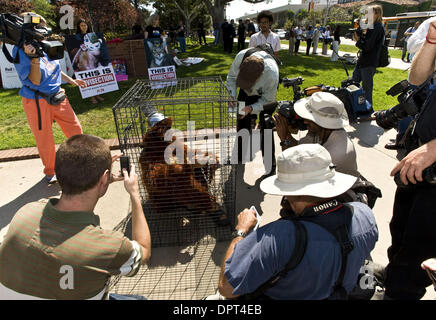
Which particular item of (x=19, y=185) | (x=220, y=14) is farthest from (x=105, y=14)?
(x=19, y=185)

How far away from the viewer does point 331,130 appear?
2238 millimetres

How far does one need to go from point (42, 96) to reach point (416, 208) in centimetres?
384

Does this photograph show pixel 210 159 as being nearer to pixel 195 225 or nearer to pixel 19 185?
pixel 195 225

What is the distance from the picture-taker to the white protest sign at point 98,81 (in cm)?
664

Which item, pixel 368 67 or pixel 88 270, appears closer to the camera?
pixel 88 270

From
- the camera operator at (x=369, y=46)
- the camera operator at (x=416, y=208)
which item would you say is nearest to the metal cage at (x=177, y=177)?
the camera operator at (x=416, y=208)

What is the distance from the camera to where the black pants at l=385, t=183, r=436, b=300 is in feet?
5.53

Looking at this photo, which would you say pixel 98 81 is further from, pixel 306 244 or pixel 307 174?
pixel 306 244

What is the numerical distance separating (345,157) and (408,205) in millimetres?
526

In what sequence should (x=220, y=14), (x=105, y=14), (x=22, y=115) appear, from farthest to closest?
(x=220, y=14) → (x=105, y=14) → (x=22, y=115)

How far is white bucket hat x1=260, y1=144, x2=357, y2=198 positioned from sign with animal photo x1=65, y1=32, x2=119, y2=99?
6.41 meters

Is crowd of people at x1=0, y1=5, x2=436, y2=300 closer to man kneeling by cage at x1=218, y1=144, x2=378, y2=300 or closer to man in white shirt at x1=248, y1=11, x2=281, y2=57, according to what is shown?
man kneeling by cage at x1=218, y1=144, x2=378, y2=300

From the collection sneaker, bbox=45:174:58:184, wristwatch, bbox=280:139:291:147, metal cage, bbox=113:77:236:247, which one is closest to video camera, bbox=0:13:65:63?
metal cage, bbox=113:77:236:247

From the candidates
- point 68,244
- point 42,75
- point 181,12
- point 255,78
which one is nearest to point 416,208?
point 68,244
